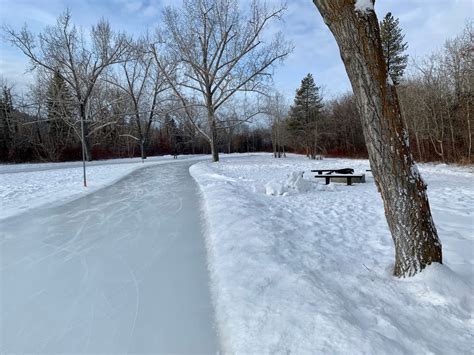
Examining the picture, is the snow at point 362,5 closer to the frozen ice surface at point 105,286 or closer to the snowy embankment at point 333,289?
the snowy embankment at point 333,289

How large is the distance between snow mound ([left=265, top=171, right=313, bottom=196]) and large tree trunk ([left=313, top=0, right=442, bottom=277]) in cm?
524

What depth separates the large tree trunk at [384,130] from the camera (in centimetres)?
262

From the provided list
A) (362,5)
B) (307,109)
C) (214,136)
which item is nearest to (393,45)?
(307,109)

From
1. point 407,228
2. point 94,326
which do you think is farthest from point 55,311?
point 407,228

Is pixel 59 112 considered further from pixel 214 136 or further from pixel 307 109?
pixel 307 109

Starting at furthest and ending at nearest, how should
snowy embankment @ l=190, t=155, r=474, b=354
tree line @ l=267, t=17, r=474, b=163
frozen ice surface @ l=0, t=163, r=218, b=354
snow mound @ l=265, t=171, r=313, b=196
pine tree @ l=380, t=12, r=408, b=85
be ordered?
1. pine tree @ l=380, t=12, r=408, b=85
2. tree line @ l=267, t=17, r=474, b=163
3. snow mound @ l=265, t=171, r=313, b=196
4. frozen ice surface @ l=0, t=163, r=218, b=354
5. snowy embankment @ l=190, t=155, r=474, b=354

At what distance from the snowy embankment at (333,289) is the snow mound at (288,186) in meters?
2.80

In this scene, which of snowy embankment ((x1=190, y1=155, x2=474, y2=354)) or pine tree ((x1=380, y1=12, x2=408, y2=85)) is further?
pine tree ((x1=380, y1=12, x2=408, y2=85))

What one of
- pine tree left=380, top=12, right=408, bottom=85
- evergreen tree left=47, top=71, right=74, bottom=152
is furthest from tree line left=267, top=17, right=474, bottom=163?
evergreen tree left=47, top=71, right=74, bottom=152

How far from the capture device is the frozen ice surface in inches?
92.1

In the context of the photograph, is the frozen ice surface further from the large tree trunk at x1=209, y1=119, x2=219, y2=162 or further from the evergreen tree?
the evergreen tree

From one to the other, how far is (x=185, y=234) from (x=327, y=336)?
10.7 feet

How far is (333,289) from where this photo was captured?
9.19ft

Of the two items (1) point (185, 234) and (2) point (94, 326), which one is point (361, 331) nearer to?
(2) point (94, 326)
